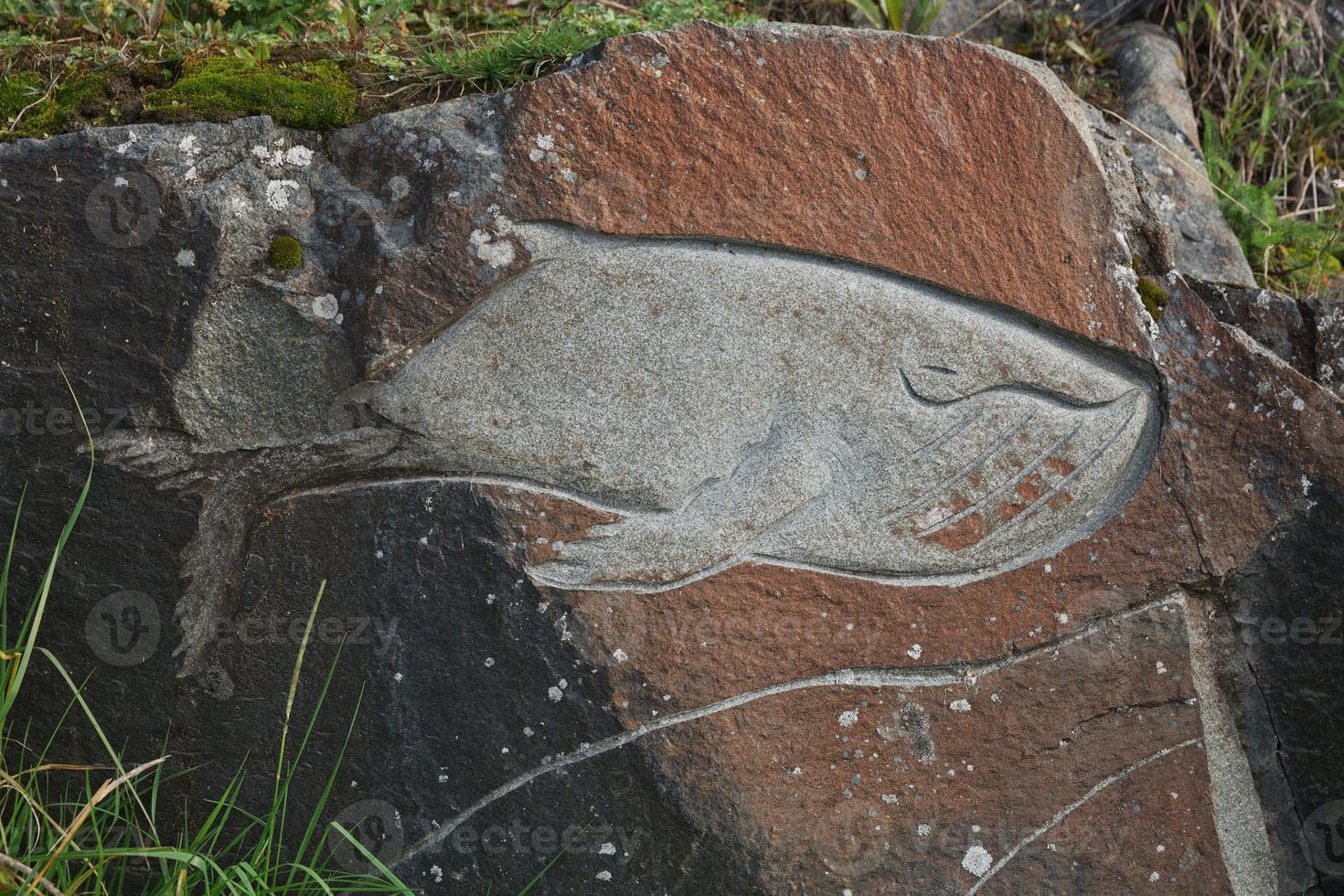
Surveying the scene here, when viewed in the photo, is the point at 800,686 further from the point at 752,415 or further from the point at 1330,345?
the point at 1330,345

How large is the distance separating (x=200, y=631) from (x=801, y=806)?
4.53 feet

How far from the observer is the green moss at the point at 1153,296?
264cm

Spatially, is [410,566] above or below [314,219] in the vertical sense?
below

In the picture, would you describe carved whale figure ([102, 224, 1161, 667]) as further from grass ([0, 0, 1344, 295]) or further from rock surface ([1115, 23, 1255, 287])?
rock surface ([1115, 23, 1255, 287])

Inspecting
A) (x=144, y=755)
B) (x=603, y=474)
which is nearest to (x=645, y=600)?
(x=603, y=474)

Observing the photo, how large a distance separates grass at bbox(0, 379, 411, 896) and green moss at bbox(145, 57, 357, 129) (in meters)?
0.81

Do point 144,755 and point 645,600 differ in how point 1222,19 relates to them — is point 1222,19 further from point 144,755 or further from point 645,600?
point 144,755

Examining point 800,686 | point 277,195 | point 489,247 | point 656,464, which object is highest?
point 277,195

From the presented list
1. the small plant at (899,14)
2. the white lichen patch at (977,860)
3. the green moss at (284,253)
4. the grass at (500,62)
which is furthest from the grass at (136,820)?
the small plant at (899,14)

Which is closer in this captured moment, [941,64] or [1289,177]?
[941,64]

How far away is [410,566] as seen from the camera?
8.25 ft

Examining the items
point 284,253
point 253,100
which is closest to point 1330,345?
point 284,253

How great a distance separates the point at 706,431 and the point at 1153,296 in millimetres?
1079

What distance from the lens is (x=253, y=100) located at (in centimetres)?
258
